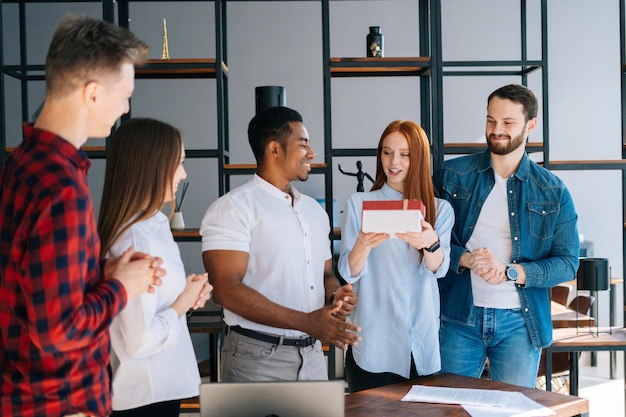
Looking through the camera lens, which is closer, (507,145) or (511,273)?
(511,273)

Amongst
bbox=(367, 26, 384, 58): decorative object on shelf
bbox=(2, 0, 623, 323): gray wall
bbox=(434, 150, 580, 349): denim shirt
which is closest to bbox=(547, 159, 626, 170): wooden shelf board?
bbox=(434, 150, 580, 349): denim shirt

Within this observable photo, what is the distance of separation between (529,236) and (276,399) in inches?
65.3

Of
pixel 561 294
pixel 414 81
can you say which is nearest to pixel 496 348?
pixel 561 294

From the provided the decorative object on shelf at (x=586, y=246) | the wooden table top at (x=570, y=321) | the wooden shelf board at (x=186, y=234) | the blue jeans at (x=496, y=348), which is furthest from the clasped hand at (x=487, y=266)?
the decorative object on shelf at (x=586, y=246)

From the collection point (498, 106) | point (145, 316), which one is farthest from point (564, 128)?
point (145, 316)

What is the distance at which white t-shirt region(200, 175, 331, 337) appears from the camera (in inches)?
96.7

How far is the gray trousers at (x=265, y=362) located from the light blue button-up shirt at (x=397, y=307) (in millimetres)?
337

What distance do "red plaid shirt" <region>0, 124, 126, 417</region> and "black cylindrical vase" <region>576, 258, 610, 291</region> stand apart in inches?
125

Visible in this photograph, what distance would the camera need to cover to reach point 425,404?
2.12 metres

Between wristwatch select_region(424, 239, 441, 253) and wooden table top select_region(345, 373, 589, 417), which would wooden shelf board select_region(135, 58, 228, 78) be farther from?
wooden table top select_region(345, 373, 589, 417)

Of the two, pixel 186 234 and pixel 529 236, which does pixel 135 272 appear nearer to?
pixel 529 236

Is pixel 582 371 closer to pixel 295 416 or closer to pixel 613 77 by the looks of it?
pixel 613 77

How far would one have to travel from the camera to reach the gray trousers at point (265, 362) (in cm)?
242

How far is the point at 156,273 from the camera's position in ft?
5.43
